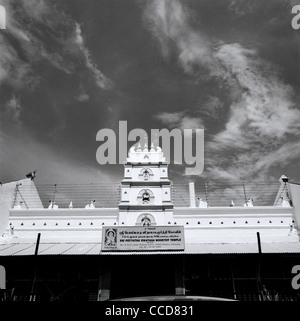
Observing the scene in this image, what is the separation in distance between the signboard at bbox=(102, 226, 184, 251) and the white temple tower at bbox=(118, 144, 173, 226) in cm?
338

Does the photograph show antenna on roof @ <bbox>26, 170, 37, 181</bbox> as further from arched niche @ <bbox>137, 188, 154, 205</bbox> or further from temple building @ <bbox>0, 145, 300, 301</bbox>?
arched niche @ <bbox>137, 188, 154, 205</bbox>

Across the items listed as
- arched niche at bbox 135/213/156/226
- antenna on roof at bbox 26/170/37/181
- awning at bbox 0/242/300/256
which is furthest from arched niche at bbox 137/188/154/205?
antenna on roof at bbox 26/170/37/181

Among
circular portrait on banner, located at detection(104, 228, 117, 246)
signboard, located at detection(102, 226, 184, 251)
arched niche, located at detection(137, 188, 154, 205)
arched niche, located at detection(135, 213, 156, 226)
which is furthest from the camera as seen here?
arched niche, located at detection(137, 188, 154, 205)

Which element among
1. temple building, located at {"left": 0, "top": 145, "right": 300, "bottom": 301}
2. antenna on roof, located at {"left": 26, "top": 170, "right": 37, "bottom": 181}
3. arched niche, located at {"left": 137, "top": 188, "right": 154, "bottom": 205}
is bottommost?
temple building, located at {"left": 0, "top": 145, "right": 300, "bottom": 301}

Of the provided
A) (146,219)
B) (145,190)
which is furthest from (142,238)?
(145,190)

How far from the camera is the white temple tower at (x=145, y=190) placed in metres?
18.1

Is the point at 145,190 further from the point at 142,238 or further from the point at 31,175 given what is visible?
the point at 31,175

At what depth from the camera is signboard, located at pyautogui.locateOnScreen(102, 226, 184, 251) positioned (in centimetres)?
1403

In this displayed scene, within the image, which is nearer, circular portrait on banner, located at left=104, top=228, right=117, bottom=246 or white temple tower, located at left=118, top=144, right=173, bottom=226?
circular portrait on banner, located at left=104, top=228, right=117, bottom=246

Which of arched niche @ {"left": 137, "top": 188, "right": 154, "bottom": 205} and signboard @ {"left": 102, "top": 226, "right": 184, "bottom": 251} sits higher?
arched niche @ {"left": 137, "top": 188, "right": 154, "bottom": 205}

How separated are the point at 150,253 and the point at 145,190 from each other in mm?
6580

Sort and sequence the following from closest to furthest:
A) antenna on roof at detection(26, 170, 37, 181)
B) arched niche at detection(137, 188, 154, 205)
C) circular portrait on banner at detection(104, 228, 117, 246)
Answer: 1. circular portrait on banner at detection(104, 228, 117, 246)
2. arched niche at detection(137, 188, 154, 205)
3. antenna on roof at detection(26, 170, 37, 181)

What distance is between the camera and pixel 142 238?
14359 mm
